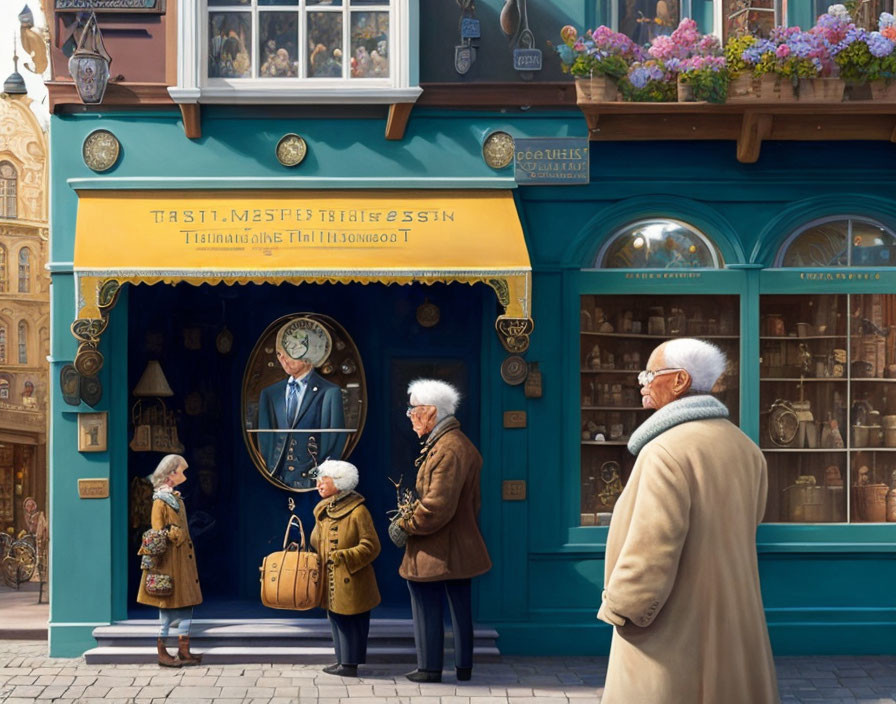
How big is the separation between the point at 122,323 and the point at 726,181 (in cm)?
467

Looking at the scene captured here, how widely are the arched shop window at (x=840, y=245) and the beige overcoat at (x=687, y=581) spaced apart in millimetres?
5040

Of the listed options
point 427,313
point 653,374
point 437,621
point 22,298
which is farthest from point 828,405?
point 22,298

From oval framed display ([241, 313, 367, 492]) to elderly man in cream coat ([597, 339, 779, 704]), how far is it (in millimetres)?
5058

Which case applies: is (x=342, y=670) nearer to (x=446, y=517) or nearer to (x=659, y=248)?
(x=446, y=517)

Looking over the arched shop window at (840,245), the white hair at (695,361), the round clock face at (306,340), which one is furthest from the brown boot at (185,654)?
the arched shop window at (840,245)

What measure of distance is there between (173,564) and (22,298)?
20.3ft

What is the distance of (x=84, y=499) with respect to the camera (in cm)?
987

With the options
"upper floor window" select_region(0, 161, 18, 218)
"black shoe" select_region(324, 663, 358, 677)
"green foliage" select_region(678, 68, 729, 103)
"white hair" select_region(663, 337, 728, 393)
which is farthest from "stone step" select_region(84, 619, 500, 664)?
"upper floor window" select_region(0, 161, 18, 218)

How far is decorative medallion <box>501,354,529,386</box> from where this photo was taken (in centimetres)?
993

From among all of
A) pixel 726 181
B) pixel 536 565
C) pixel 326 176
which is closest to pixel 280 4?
pixel 326 176

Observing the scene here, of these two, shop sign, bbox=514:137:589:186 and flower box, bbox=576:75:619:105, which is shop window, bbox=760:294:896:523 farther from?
flower box, bbox=576:75:619:105

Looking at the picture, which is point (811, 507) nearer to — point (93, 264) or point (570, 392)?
point (570, 392)

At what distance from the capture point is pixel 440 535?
885 centimetres

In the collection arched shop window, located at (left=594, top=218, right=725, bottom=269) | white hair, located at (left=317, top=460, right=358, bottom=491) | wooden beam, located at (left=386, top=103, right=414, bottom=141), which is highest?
wooden beam, located at (left=386, top=103, right=414, bottom=141)
